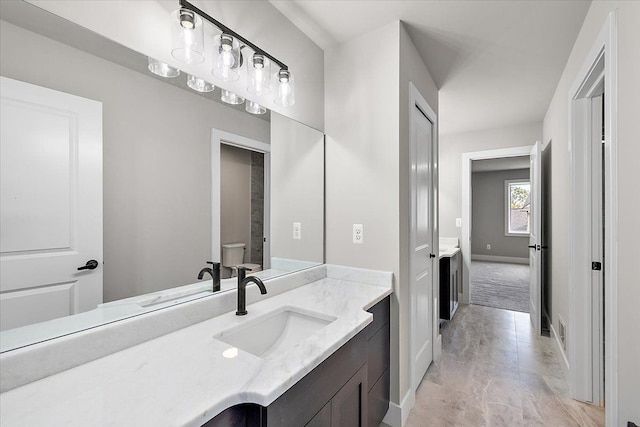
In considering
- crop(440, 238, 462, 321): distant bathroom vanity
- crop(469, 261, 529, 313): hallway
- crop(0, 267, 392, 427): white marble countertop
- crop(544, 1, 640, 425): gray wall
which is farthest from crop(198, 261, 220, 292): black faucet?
crop(469, 261, 529, 313): hallway

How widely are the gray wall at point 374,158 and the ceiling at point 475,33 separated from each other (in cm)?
12

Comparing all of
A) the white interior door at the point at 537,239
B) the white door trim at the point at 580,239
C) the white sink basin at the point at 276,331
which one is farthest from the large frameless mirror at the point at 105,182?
the white interior door at the point at 537,239

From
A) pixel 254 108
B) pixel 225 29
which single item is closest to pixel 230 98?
pixel 254 108

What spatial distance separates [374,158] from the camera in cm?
180

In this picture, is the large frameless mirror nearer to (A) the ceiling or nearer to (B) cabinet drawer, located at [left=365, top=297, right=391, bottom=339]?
(B) cabinet drawer, located at [left=365, top=297, right=391, bottom=339]

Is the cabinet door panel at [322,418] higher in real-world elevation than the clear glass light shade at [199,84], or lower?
lower

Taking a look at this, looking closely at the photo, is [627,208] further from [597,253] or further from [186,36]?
[186,36]

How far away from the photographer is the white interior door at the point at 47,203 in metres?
0.77

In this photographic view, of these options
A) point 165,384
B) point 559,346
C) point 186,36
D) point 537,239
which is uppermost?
point 186,36

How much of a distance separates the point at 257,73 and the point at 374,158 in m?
0.83

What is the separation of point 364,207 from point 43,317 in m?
1.53

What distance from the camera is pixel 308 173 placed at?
6.33 ft

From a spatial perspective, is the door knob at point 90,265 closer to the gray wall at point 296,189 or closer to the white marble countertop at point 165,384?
the white marble countertop at point 165,384

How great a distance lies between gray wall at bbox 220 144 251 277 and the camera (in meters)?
1.35
